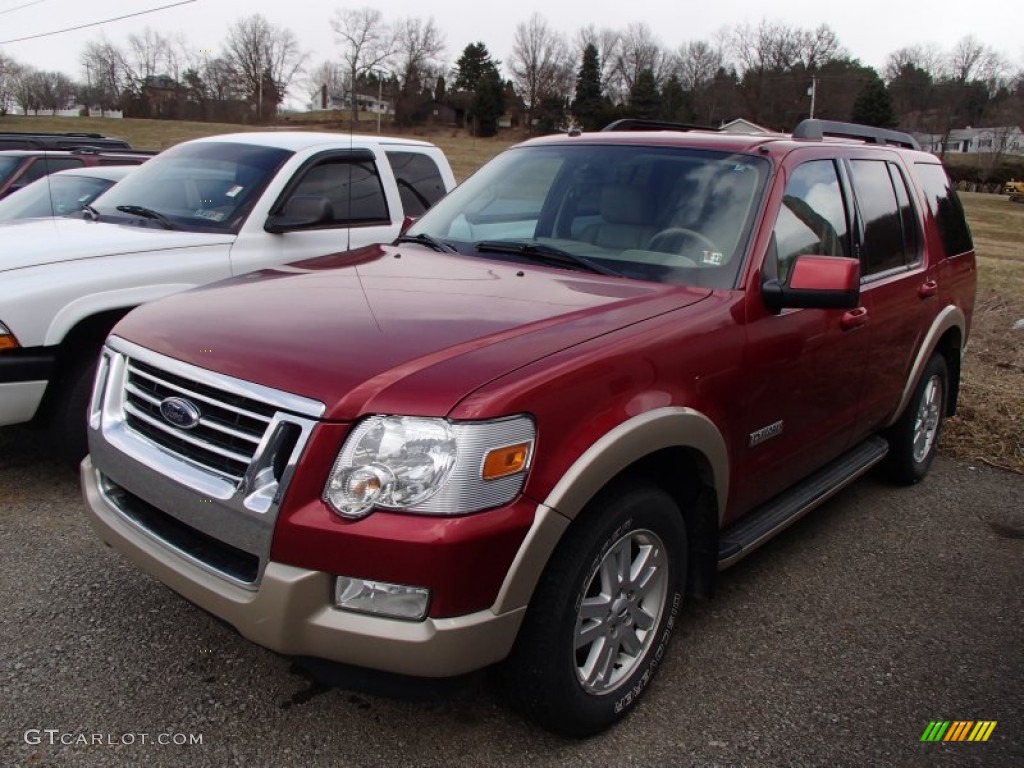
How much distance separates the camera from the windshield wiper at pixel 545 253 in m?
3.33

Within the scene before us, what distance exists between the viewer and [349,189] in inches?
236

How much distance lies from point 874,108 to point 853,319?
241 feet

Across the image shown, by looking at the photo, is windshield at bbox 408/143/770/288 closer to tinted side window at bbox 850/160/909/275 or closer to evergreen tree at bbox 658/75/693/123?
tinted side window at bbox 850/160/909/275

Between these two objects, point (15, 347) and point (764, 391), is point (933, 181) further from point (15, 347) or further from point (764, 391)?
point (15, 347)

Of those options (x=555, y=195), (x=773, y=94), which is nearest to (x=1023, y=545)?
(x=555, y=195)

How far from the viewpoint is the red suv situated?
7.11 ft

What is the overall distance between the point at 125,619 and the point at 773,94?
8040 cm

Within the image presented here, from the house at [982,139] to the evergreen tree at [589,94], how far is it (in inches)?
1010

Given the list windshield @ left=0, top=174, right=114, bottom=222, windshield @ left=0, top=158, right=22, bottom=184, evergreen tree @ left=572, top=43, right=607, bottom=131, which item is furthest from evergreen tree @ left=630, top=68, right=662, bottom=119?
windshield @ left=0, top=174, right=114, bottom=222

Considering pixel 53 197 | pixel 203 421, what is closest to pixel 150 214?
pixel 53 197

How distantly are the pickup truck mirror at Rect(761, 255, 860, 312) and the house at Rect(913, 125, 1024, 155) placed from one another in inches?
2897

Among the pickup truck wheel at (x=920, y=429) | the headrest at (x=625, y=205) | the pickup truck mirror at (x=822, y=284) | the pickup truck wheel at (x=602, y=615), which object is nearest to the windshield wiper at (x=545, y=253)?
the headrest at (x=625, y=205)

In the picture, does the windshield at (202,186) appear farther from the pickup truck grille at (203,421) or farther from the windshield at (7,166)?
the windshield at (7,166)

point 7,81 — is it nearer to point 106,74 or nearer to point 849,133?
point 106,74
